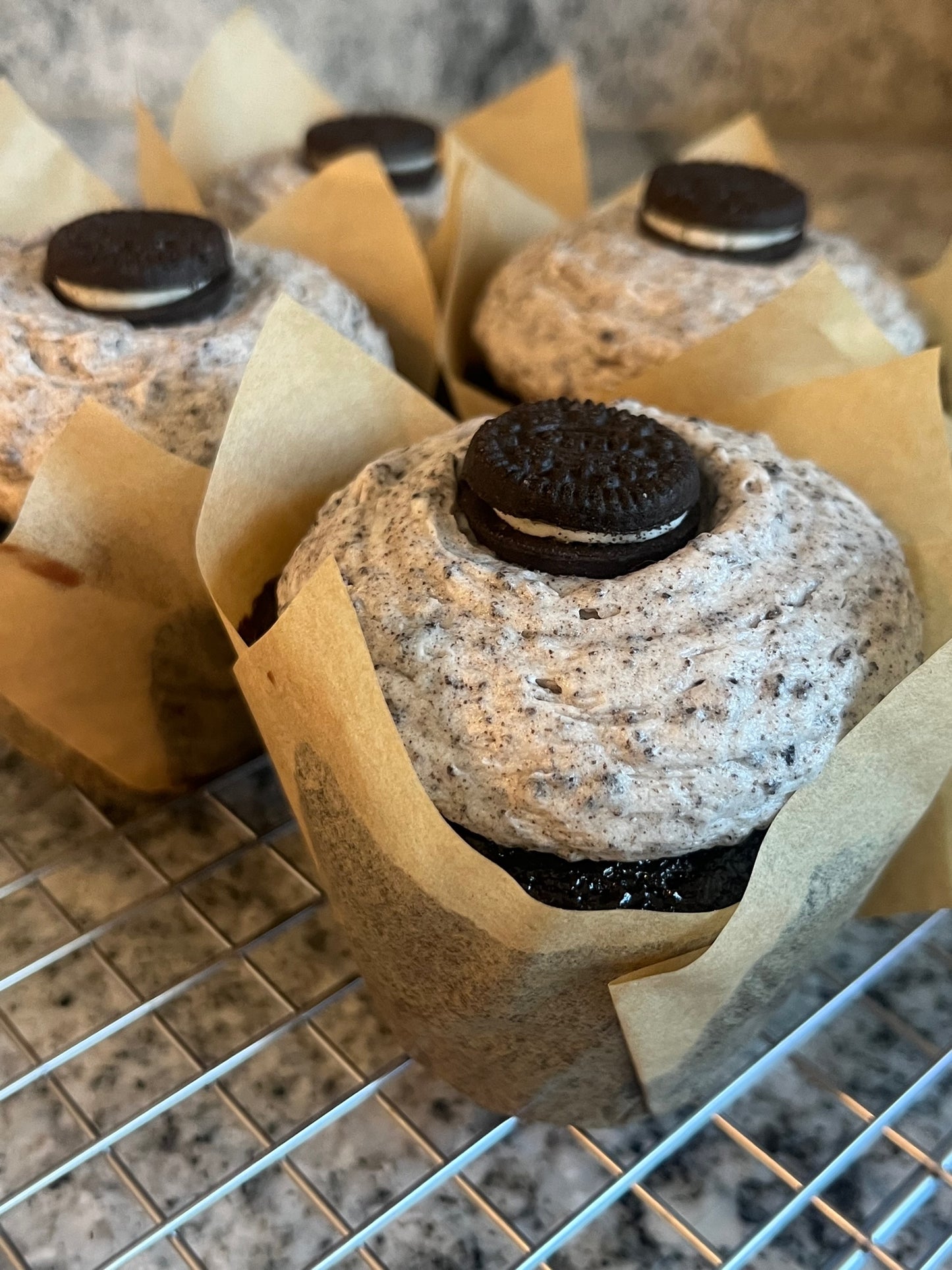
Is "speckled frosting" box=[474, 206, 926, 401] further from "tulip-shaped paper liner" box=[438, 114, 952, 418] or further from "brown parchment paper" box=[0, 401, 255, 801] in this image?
"brown parchment paper" box=[0, 401, 255, 801]

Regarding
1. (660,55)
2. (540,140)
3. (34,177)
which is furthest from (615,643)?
(660,55)

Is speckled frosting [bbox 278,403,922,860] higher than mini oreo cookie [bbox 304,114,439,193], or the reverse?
mini oreo cookie [bbox 304,114,439,193]

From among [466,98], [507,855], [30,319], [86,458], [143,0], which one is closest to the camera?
[507,855]

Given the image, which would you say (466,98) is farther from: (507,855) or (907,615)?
(507,855)

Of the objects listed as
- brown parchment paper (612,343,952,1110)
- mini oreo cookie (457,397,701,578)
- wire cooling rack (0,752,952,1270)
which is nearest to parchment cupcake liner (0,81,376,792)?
wire cooling rack (0,752,952,1270)

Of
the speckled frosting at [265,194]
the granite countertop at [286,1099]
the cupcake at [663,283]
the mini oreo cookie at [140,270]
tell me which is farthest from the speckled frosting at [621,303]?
the granite countertop at [286,1099]

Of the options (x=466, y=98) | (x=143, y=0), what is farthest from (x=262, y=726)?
(x=466, y=98)

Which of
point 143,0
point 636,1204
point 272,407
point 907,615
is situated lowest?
point 636,1204
